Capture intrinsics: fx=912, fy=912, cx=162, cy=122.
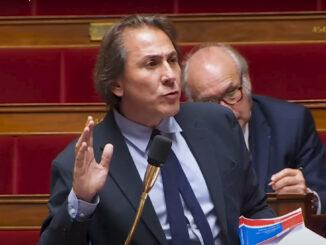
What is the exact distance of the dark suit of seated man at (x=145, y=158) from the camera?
27.6 inches

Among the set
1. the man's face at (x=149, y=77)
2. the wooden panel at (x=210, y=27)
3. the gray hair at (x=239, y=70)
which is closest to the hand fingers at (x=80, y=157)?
the man's face at (x=149, y=77)

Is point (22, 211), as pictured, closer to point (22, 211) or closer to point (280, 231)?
point (22, 211)

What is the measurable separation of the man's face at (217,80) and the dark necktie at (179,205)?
0.25 meters

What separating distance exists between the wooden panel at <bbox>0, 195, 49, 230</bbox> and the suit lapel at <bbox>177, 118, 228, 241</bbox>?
36 centimetres

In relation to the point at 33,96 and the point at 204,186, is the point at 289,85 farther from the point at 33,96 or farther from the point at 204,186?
the point at 204,186

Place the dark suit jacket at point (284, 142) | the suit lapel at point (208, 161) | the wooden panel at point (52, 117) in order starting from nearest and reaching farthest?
the suit lapel at point (208, 161) < the dark suit jacket at point (284, 142) < the wooden panel at point (52, 117)

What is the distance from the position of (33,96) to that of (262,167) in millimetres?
473

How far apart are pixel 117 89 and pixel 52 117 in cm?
43

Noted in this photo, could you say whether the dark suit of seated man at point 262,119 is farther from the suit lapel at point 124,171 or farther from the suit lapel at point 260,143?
the suit lapel at point 124,171

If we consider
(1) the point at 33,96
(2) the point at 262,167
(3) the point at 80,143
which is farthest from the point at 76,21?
(3) the point at 80,143

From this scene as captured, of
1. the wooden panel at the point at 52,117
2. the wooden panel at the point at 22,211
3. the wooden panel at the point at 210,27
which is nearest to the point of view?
the wooden panel at the point at 22,211

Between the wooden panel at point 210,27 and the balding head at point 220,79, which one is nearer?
the balding head at point 220,79

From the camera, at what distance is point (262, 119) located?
3.31 ft

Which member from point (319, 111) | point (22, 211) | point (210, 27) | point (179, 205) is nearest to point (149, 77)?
point (179, 205)
